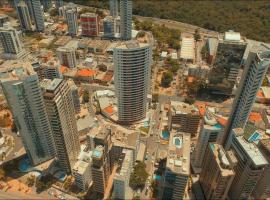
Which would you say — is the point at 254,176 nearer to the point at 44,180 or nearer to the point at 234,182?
the point at 234,182

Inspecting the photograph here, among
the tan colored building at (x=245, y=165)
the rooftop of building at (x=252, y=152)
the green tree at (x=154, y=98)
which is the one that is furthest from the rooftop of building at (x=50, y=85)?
the green tree at (x=154, y=98)

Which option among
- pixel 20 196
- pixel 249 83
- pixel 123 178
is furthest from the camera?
pixel 20 196

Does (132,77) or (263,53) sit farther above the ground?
(263,53)

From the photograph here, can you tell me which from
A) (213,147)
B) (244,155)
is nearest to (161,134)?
(213,147)

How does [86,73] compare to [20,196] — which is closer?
[20,196]

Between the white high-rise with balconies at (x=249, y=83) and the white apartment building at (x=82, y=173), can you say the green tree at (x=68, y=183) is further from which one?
the white high-rise with balconies at (x=249, y=83)

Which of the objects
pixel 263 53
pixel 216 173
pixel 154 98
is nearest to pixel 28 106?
pixel 216 173

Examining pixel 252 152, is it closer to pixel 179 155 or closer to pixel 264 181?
pixel 264 181
